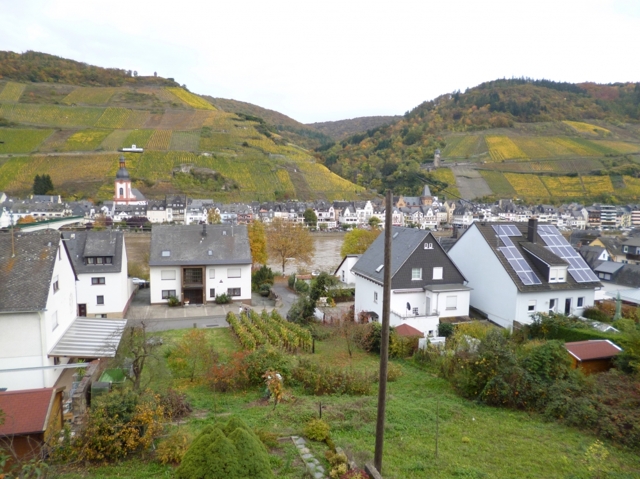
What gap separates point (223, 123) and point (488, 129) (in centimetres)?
10662

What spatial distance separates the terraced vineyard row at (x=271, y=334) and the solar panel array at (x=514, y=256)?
12.8m

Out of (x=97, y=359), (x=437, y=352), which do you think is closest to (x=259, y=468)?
(x=97, y=359)

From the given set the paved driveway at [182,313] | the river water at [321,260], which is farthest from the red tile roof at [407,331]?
the river water at [321,260]

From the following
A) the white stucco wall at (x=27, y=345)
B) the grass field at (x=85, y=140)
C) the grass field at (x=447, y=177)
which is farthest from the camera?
the grass field at (x=447, y=177)

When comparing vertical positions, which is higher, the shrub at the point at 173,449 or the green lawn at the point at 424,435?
the shrub at the point at 173,449

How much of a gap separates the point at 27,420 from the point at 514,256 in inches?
951

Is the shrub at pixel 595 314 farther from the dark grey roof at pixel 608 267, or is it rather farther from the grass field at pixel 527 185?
the grass field at pixel 527 185

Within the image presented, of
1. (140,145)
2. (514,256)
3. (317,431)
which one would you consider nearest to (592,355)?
(514,256)

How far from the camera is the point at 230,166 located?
11469 cm

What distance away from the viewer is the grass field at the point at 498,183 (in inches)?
4974

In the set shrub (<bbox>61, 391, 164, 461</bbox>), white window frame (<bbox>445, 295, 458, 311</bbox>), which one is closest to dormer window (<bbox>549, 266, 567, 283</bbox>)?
white window frame (<bbox>445, 295, 458, 311</bbox>)

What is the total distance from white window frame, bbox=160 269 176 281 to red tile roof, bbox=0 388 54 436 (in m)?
23.1

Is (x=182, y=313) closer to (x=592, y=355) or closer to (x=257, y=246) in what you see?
(x=257, y=246)

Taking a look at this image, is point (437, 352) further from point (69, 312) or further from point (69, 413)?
point (69, 312)
